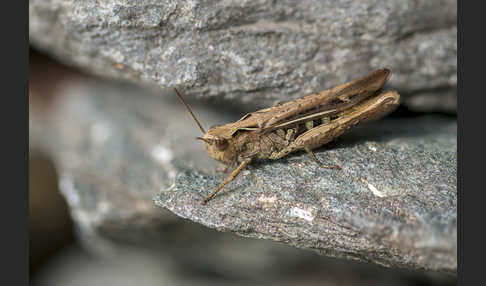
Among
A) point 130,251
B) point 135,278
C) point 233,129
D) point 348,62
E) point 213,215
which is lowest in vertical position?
point 135,278

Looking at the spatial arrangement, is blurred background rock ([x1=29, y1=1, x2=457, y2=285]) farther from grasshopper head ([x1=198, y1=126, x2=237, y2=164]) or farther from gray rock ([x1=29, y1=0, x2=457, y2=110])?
grasshopper head ([x1=198, y1=126, x2=237, y2=164])

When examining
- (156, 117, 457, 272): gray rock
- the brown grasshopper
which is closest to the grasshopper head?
the brown grasshopper

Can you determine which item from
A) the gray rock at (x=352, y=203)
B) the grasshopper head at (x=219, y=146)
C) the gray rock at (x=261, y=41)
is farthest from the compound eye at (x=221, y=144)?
the gray rock at (x=261, y=41)

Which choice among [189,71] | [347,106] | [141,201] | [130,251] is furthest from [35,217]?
[347,106]

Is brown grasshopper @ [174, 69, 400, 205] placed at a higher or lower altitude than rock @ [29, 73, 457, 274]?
higher

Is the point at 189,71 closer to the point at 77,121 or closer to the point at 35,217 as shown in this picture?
the point at 77,121

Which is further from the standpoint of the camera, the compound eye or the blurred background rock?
the blurred background rock

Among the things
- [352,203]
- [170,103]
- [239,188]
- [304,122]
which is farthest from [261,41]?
[170,103]
